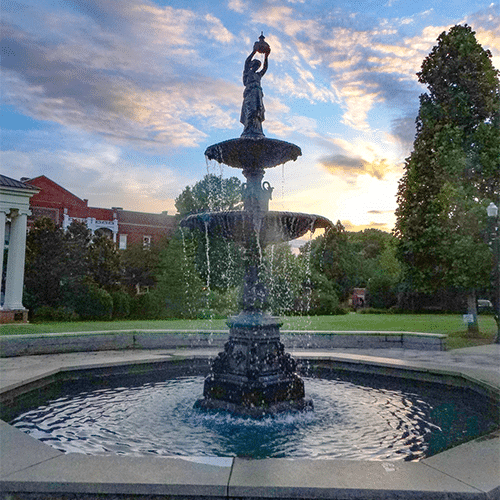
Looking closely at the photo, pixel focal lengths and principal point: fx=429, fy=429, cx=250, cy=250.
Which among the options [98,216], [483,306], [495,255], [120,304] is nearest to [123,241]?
[98,216]

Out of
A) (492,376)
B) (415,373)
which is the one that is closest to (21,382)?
(415,373)

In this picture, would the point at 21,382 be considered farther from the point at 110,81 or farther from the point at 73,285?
the point at 73,285

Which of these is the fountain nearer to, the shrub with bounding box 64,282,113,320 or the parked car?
the shrub with bounding box 64,282,113,320

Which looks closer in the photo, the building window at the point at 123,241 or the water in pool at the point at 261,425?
the water in pool at the point at 261,425

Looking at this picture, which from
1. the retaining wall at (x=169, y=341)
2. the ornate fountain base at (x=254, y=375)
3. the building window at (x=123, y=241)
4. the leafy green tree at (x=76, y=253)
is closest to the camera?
the ornate fountain base at (x=254, y=375)

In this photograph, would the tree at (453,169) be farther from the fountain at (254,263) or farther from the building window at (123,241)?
the building window at (123,241)

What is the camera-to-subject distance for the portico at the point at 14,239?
23.5 metres

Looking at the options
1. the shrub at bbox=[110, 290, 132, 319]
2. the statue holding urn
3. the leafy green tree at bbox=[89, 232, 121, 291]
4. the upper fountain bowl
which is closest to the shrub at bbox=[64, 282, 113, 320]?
the shrub at bbox=[110, 290, 132, 319]

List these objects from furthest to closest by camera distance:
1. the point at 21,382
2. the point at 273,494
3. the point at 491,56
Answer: the point at 491,56, the point at 21,382, the point at 273,494

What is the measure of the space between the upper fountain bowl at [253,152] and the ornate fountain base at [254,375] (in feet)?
7.87

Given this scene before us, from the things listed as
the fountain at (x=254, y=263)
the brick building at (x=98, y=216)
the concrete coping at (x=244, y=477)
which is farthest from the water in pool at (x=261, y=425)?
the brick building at (x=98, y=216)

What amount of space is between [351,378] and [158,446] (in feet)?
17.1

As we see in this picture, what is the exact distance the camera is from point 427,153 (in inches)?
819

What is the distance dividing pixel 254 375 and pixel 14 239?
2327 cm
